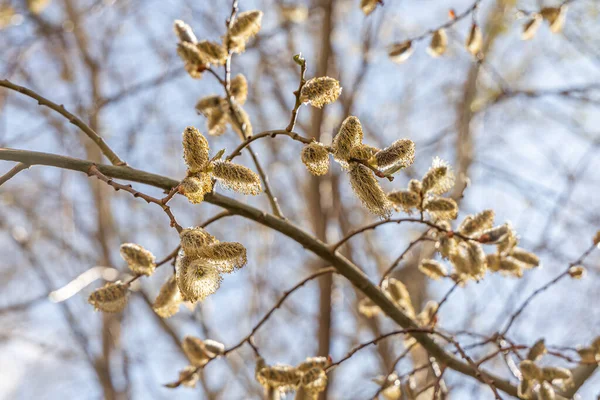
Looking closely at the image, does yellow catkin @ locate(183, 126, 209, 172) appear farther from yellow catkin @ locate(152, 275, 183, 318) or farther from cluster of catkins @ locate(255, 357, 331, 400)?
cluster of catkins @ locate(255, 357, 331, 400)

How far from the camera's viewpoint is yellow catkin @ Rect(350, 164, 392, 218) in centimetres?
93

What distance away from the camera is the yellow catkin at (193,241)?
0.85 metres

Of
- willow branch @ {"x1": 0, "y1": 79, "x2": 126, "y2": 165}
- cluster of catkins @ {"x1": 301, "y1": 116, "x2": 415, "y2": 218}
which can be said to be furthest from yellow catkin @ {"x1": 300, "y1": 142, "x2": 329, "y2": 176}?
willow branch @ {"x1": 0, "y1": 79, "x2": 126, "y2": 165}

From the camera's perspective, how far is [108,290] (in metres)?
1.08

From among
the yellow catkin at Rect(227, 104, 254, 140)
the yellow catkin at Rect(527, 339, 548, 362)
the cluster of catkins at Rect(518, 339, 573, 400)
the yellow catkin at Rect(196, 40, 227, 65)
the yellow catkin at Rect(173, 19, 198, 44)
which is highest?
the yellow catkin at Rect(173, 19, 198, 44)

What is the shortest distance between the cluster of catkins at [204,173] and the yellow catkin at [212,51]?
365 mm

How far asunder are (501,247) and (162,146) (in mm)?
3534

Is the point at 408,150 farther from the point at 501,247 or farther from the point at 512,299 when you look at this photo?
the point at 512,299

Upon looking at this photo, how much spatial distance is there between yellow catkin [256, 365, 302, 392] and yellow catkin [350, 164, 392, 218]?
419 millimetres

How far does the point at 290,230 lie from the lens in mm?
1095

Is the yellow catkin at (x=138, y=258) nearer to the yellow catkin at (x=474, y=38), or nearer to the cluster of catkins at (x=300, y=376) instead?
the cluster of catkins at (x=300, y=376)

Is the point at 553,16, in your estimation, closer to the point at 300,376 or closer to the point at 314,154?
the point at 314,154

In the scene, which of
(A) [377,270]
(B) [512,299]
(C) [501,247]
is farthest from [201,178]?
(A) [377,270]

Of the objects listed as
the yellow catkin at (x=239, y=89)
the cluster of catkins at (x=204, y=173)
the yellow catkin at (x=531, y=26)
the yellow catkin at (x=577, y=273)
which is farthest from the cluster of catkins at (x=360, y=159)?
the yellow catkin at (x=531, y=26)
